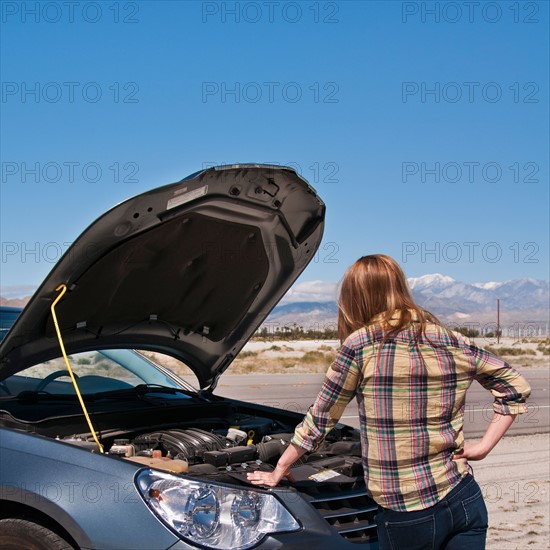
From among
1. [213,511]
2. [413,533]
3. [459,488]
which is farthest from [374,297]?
[213,511]

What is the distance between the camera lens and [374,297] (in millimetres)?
3045

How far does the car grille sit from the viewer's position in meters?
3.50

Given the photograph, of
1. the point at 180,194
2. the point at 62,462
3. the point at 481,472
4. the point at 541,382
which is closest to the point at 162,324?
the point at 180,194

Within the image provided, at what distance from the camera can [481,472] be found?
7.93 m

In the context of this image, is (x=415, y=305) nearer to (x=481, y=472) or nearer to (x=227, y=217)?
(x=227, y=217)

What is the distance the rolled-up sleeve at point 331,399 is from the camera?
2979mm

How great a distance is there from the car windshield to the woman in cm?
249

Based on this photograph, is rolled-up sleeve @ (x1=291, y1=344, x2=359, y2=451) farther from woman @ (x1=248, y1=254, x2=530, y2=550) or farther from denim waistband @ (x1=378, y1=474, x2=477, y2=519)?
denim waistband @ (x1=378, y1=474, x2=477, y2=519)

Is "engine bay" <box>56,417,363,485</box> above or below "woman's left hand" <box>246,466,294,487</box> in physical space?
below

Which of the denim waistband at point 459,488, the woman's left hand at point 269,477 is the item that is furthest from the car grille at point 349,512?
the denim waistband at point 459,488

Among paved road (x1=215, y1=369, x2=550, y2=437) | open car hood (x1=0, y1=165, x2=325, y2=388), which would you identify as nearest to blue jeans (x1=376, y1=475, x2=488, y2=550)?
open car hood (x1=0, y1=165, x2=325, y2=388)

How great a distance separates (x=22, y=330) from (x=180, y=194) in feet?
3.83

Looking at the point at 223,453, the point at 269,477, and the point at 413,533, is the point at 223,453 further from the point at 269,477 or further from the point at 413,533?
the point at 413,533

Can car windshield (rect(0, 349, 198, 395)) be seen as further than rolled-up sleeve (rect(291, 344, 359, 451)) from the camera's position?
Yes
